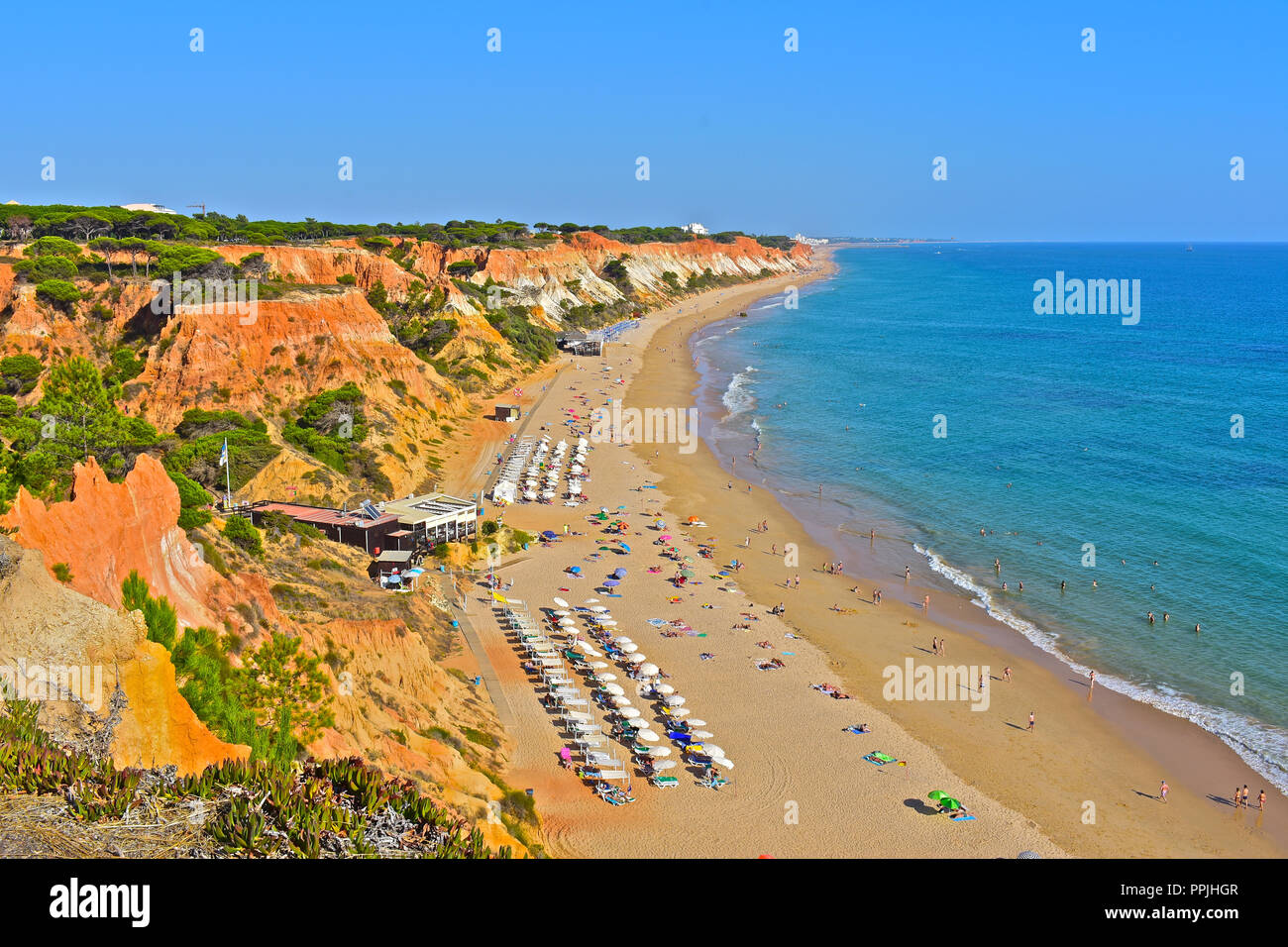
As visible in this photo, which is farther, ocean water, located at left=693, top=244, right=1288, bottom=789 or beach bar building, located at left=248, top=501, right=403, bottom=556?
beach bar building, located at left=248, top=501, right=403, bottom=556

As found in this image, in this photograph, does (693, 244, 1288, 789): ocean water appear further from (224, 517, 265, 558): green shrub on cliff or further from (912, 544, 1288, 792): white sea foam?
(224, 517, 265, 558): green shrub on cliff

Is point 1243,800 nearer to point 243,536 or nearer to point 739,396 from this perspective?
point 243,536

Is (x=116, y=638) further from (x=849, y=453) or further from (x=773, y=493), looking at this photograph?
(x=849, y=453)

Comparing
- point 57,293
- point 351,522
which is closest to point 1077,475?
point 351,522

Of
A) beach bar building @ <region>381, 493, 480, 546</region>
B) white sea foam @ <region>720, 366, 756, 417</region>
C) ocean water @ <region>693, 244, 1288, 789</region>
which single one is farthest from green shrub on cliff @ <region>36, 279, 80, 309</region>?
white sea foam @ <region>720, 366, 756, 417</region>

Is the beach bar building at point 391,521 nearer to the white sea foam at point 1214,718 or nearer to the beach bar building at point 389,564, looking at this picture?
the beach bar building at point 389,564
